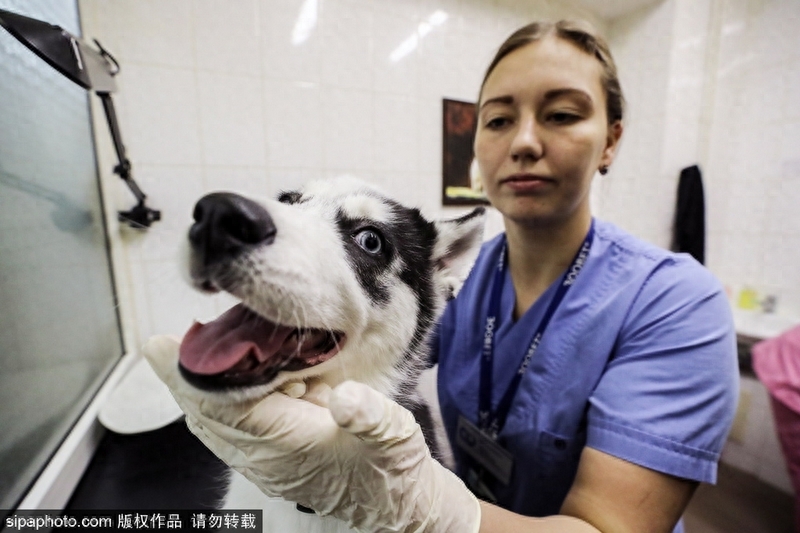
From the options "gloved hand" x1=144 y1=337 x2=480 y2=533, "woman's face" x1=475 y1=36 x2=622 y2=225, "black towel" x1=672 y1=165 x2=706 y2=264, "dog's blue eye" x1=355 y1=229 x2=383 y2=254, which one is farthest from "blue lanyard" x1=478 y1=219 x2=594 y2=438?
"black towel" x1=672 y1=165 x2=706 y2=264

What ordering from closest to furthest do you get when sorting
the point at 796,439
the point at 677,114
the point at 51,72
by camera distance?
the point at 51,72 → the point at 796,439 → the point at 677,114

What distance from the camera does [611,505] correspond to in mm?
681

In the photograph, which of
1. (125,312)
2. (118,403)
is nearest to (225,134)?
(125,312)

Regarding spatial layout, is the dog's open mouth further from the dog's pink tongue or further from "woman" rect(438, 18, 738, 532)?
"woman" rect(438, 18, 738, 532)

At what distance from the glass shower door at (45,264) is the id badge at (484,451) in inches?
50.7

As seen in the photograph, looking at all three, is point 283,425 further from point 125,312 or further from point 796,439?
point 796,439

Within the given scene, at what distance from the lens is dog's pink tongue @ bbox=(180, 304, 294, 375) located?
45 centimetres

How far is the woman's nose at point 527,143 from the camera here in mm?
859

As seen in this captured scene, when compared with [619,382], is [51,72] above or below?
above

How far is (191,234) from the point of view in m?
0.43

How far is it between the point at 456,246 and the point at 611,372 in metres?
0.51

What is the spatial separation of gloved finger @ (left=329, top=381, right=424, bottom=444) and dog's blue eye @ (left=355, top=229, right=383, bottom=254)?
33 centimetres

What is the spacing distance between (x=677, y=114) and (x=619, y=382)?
265 cm

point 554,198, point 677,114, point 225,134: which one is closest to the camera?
point 554,198
